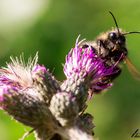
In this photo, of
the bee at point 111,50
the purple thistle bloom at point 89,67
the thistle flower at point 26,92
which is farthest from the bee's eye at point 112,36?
the thistle flower at point 26,92

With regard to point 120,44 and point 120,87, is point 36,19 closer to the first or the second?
point 120,87

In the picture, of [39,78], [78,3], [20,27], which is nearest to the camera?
[39,78]

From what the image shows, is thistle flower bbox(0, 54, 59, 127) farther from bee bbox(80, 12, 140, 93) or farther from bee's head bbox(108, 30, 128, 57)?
bee's head bbox(108, 30, 128, 57)

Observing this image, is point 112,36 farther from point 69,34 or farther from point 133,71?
point 69,34

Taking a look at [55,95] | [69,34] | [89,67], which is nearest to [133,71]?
[89,67]

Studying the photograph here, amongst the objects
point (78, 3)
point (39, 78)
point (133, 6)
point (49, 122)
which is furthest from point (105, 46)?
point (78, 3)
